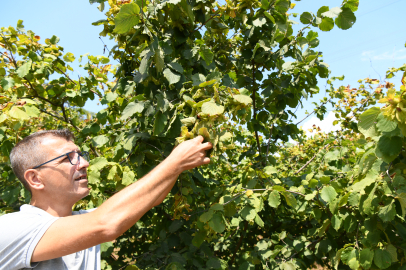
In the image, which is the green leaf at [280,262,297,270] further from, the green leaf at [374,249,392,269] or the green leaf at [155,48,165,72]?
the green leaf at [155,48,165,72]

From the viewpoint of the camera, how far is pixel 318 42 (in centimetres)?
233

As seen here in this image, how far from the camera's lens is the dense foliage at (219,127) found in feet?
4.96

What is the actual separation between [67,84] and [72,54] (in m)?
0.35

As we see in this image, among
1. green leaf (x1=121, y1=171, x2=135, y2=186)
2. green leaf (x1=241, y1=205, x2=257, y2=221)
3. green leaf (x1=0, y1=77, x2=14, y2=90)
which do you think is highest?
green leaf (x1=0, y1=77, x2=14, y2=90)

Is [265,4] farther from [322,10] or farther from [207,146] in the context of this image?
[207,146]

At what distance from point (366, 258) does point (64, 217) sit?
1.63 m

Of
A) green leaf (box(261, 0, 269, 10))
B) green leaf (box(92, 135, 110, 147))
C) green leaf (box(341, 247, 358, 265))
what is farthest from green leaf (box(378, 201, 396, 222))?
green leaf (box(92, 135, 110, 147))

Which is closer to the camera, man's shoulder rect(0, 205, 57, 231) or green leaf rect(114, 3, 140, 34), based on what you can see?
man's shoulder rect(0, 205, 57, 231)

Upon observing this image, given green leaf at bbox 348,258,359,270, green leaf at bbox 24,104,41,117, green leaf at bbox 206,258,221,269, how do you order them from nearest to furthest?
green leaf at bbox 348,258,359,270 → green leaf at bbox 206,258,221,269 → green leaf at bbox 24,104,41,117

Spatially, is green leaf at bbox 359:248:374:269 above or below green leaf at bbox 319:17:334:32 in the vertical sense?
below

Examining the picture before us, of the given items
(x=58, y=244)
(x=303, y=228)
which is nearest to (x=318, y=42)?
(x=303, y=228)

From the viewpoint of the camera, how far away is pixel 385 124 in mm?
1295

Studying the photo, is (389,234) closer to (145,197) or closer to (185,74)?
(145,197)

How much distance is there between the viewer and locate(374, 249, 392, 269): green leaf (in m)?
1.50
